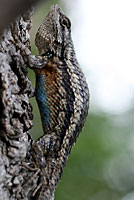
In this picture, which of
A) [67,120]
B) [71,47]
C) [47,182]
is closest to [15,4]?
[47,182]

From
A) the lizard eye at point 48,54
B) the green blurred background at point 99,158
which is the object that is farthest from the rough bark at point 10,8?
the green blurred background at point 99,158

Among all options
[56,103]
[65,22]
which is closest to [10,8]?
[56,103]

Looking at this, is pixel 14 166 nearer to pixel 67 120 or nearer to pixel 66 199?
pixel 67 120

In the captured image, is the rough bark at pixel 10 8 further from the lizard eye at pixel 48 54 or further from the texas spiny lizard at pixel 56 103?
the lizard eye at pixel 48 54

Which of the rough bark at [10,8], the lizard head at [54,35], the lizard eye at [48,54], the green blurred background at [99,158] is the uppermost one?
the lizard head at [54,35]

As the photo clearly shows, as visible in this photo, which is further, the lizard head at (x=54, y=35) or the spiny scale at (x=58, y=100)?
the lizard head at (x=54, y=35)

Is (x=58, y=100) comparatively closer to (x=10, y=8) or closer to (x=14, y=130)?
(x=14, y=130)
